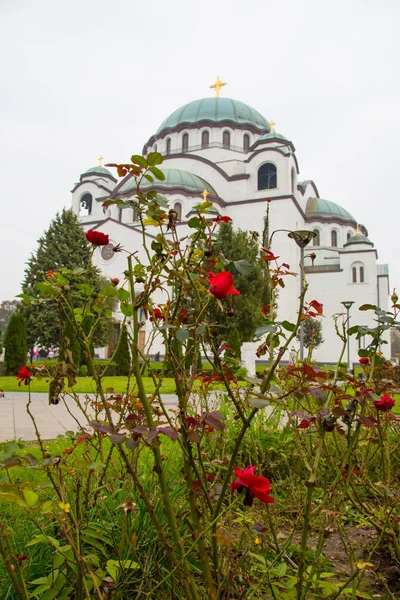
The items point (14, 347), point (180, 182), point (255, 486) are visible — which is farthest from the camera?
point (180, 182)

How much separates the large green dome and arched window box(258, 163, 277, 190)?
4.74 metres

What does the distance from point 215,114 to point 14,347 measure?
77.6ft

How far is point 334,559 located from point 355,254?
30.0 m

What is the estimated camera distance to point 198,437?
106cm

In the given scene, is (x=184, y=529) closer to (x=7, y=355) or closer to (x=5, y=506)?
(x=5, y=506)

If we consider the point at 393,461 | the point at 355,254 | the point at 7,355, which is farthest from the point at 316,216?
the point at 393,461

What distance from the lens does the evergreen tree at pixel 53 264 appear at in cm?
2169

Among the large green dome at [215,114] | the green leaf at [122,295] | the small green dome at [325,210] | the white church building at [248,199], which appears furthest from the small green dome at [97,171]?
the green leaf at [122,295]

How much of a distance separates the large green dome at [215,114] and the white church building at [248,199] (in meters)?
0.07

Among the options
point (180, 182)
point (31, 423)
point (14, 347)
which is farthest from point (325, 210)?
point (31, 423)

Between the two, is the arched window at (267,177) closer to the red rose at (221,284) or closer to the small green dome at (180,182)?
the small green dome at (180,182)

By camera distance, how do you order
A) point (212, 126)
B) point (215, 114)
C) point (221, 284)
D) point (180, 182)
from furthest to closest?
1. point (215, 114)
2. point (212, 126)
3. point (180, 182)
4. point (221, 284)

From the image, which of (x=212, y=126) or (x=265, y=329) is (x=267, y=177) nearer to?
(x=212, y=126)

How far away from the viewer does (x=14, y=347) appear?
15.2 metres
